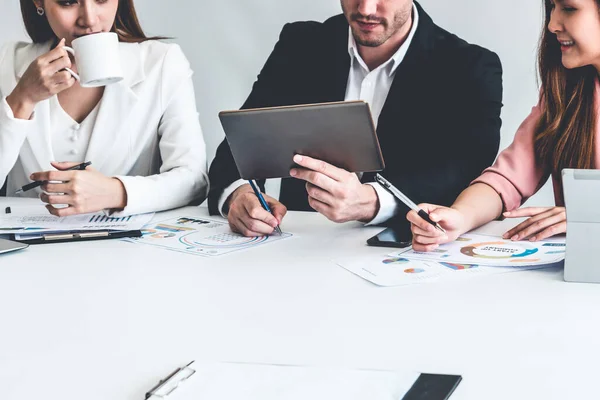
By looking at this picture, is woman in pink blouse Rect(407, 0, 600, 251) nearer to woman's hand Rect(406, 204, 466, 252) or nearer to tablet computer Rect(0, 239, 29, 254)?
woman's hand Rect(406, 204, 466, 252)

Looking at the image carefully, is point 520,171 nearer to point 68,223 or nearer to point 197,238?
point 197,238

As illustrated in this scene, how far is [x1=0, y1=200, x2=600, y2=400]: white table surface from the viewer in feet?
2.51

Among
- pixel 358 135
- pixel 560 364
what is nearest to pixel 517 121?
pixel 358 135

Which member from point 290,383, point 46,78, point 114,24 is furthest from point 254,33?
point 290,383

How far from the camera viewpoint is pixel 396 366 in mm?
781

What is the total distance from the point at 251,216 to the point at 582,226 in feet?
2.02

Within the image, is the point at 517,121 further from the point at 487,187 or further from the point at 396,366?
the point at 396,366

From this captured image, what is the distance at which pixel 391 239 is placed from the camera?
133 centimetres

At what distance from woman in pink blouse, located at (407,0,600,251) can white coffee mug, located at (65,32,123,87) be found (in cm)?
83

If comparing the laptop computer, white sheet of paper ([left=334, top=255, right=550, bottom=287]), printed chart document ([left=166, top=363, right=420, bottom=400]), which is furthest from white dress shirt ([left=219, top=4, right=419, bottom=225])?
printed chart document ([left=166, top=363, right=420, bottom=400])

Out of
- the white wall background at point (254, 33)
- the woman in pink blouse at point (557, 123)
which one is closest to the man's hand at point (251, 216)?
the woman in pink blouse at point (557, 123)

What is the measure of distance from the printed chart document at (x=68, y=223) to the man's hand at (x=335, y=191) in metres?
0.40

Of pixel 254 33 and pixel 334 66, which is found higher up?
pixel 254 33

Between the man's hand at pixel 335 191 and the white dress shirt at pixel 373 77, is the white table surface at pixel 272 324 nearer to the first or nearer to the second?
the man's hand at pixel 335 191
